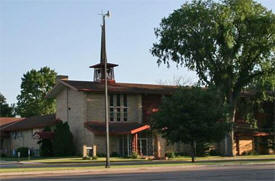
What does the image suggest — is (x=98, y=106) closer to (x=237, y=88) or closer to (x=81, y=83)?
(x=81, y=83)

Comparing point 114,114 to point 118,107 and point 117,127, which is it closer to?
point 118,107

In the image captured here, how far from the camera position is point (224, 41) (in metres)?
47.9

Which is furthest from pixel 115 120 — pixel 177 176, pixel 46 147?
pixel 177 176

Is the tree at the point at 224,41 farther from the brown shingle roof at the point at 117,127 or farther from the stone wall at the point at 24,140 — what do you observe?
the stone wall at the point at 24,140

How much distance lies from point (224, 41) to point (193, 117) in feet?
43.7

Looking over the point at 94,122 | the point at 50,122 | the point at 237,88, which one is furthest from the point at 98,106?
the point at 237,88

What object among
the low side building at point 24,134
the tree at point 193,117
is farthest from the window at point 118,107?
the tree at point 193,117

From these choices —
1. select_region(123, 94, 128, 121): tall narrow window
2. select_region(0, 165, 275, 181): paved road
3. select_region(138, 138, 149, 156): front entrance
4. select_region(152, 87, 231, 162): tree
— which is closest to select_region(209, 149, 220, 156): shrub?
select_region(138, 138, 149, 156): front entrance

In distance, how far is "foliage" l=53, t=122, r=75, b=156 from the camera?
4940 centimetres

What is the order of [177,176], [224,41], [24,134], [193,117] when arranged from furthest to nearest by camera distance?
[24,134] < [224,41] < [193,117] < [177,176]

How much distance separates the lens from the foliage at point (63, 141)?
4940cm

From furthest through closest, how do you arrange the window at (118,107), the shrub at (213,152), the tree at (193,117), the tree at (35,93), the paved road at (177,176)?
the tree at (35,93) → the shrub at (213,152) → the window at (118,107) → the tree at (193,117) → the paved road at (177,176)

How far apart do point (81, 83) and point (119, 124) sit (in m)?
6.06

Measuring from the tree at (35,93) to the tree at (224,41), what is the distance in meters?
37.3
